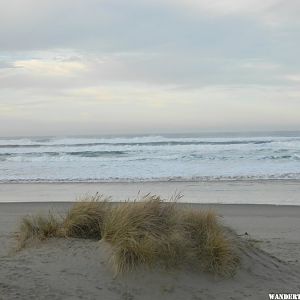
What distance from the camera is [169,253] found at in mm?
5164

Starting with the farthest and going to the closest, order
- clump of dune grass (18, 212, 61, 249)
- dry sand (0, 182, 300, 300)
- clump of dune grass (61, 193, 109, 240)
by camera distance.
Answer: clump of dune grass (61, 193, 109, 240) < clump of dune grass (18, 212, 61, 249) < dry sand (0, 182, 300, 300)

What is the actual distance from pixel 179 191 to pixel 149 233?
1059 centimetres

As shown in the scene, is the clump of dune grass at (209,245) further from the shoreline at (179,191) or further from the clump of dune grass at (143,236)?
the shoreline at (179,191)

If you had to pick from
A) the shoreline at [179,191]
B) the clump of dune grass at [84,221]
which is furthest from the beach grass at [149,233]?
the shoreline at [179,191]

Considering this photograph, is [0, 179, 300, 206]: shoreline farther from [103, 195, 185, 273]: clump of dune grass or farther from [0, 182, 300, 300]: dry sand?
[103, 195, 185, 273]: clump of dune grass

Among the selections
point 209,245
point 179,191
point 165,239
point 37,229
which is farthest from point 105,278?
point 179,191

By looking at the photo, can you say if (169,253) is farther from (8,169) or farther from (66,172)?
(8,169)

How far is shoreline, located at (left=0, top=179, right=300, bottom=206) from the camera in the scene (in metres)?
13.9

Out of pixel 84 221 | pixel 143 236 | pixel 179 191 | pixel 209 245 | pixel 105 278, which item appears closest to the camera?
pixel 105 278

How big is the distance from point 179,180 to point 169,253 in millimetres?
14502

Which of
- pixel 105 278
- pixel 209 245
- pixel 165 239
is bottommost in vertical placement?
pixel 105 278

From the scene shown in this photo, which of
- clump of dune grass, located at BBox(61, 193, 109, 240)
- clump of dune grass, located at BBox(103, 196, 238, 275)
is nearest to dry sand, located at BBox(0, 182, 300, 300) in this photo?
clump of dune grass, located at BBox(103, 196, 238, 275)

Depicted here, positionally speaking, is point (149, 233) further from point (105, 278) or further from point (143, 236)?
point (105, 278)

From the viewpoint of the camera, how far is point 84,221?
618 cm
